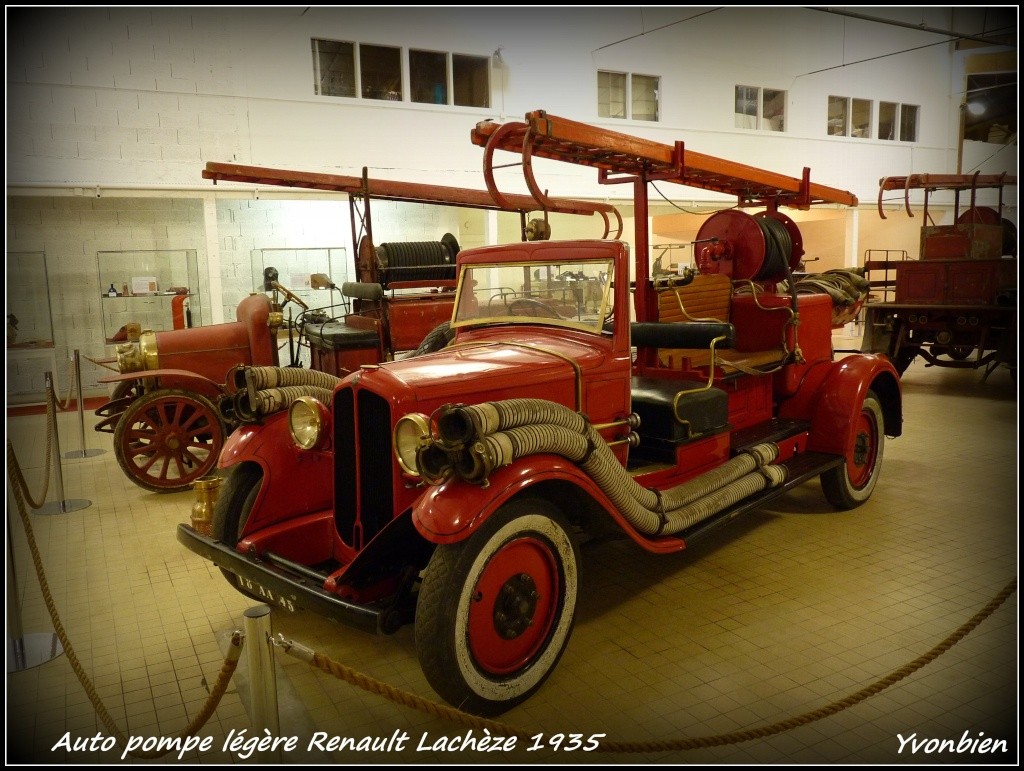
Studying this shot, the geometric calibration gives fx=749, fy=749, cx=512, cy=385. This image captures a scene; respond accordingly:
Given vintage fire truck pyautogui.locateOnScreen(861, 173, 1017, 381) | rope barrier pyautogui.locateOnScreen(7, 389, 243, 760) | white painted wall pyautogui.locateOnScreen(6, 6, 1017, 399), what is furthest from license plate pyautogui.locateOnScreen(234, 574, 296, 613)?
vintage fire truck pyautogui.locateOnScreen(861, 173, 1017, 381)

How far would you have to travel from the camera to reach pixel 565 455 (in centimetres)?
274

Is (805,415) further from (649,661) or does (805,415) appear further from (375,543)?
(375,543)

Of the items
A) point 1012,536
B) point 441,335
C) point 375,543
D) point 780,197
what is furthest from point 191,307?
point 1012,536

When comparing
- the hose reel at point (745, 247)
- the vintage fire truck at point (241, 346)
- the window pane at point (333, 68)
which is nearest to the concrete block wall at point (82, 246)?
the window pane at point (333, 68)

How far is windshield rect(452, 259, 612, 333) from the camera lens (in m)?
3.51

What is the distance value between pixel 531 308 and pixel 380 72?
28.0ft

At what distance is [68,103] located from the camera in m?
8.92

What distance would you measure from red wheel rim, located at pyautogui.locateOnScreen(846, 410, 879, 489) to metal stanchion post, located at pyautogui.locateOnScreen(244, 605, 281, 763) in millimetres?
3976

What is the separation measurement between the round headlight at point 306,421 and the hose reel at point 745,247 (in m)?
3.30

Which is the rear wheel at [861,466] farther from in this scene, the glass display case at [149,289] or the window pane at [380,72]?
the window pane at [380,72]

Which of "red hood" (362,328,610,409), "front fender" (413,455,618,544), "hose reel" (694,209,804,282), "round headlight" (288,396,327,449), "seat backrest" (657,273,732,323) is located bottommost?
"front fender" (413,455,618,544)

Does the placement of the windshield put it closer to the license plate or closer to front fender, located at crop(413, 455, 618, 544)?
front fender, located at crop(413, 455, 618, 544)

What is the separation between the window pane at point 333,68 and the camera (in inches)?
408

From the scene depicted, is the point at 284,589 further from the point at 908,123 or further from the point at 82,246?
the point at 908,123
